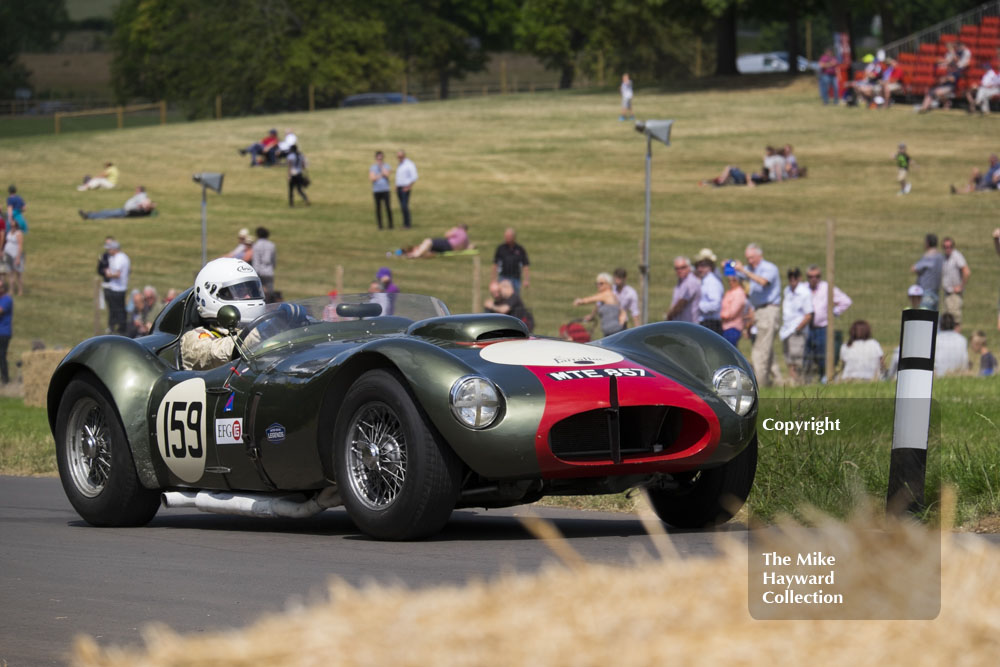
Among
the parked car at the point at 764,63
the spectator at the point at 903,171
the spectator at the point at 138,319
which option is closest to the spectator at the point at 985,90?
the spectator at the point at 903,171

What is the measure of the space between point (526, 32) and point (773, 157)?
49.2 m

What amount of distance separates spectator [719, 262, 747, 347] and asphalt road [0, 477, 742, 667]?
8.36 meters

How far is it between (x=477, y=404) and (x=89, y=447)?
10.1ft

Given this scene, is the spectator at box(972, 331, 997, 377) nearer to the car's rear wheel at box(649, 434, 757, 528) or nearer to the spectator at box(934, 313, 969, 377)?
the spectator at box(934, 313, 969, 377)

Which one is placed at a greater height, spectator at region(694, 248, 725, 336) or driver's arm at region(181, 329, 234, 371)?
driver's arm at region(181, 329, 234, 371)

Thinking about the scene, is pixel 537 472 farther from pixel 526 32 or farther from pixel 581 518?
pixel 526 32

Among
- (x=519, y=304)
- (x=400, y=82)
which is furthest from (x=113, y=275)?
(x=400, y=82)

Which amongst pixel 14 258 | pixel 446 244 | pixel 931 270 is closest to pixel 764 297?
pixel 931 270

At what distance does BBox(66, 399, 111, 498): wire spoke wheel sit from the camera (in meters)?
8.57

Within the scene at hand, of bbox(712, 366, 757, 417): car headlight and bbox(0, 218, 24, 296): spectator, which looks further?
bbox(0, 218, 24, 296): spectator

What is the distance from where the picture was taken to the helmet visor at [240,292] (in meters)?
8.95

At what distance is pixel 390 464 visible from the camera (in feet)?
22.4

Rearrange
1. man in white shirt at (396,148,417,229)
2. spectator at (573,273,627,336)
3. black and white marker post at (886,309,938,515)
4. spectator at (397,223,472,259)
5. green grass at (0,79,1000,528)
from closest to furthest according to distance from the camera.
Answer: black and white marker post at (886,309,938,515), spectator at (573,273,627,336), green grass at (0,79,1000,528), spectator at (397,223,472,259), man in white shirt at (396,148,417,229)

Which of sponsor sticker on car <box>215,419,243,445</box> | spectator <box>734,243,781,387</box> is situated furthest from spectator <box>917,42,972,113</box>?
sponsor sticker on car <box>215,419,243,445</box>
